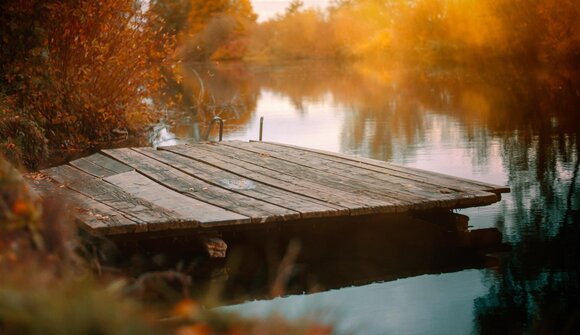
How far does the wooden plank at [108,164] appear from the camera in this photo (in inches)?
352

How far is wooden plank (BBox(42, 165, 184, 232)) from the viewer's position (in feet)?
20.9

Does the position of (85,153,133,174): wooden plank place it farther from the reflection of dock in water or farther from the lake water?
the lake water

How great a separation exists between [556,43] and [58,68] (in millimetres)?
24574

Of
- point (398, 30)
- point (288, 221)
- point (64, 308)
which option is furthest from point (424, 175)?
point (398, 30)

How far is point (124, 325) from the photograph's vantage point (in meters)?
2.26

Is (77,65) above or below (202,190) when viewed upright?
above

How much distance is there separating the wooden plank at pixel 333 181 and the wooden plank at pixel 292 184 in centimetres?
6


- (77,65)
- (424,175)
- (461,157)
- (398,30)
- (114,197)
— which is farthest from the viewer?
(398,30)

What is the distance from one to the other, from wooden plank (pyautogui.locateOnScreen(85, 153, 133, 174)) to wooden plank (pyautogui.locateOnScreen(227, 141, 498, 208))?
163 centimetres

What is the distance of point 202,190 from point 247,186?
1.35ft

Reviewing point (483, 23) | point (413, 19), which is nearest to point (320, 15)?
point (413, 19)

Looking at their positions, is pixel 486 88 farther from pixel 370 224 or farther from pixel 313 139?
pixel 370 224

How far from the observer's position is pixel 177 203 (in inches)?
278

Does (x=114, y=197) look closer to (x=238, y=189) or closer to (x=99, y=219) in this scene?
(x=99, y=219)
